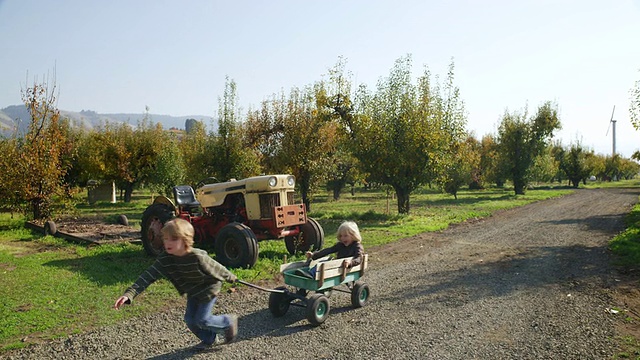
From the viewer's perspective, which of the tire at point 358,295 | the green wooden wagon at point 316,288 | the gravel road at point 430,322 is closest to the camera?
the gravel road at point 430,322

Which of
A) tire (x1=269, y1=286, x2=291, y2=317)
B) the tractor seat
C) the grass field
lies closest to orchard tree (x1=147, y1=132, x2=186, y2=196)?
the grass field

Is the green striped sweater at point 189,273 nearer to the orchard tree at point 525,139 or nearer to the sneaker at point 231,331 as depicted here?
the sneaker at point 231,331

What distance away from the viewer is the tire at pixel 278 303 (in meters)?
6.12

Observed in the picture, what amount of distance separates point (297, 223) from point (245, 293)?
2528mm

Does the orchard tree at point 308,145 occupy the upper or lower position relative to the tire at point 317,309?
upper

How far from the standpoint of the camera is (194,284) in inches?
189

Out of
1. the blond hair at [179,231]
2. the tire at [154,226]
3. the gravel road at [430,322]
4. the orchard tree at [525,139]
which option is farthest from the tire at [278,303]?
the orchard tree at [525,139]

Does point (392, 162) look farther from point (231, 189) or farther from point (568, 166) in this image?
point (568, 166)

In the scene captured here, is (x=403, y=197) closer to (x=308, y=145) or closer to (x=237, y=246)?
(x=308, y=145)

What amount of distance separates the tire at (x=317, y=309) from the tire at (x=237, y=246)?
2.87m

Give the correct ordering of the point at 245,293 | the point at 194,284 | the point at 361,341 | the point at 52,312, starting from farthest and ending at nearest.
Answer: the point at 245,293, the point at 52,312, the point at 361,341, the point at 194,284

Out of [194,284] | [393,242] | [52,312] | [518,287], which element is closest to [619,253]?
[518,287]

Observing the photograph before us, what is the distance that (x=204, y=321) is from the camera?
4828 mm

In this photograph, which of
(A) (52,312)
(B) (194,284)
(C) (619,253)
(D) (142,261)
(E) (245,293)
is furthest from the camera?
(C) (619,253)
